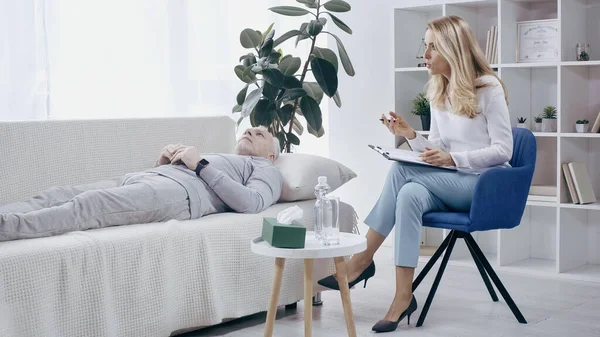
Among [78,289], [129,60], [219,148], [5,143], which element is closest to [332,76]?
[219,148]

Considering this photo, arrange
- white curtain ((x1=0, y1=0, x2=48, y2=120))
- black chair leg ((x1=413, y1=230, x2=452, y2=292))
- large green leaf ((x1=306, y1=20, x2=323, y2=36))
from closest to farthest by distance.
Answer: black chair leg ((x1=413, y1=230, x2=452, y2=292))
white curtain ((x1=0, y1=0, x2=48, y2=120))
large green leaf ((x1=306, y1=20, x2=323, y2=36))

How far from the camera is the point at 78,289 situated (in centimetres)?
248

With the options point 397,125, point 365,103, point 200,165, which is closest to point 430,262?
point 397,125

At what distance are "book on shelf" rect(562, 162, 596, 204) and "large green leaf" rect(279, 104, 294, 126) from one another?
1417 millimetres

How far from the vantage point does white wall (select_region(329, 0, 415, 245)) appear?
487cm

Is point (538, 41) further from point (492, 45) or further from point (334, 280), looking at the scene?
point (334, 280)

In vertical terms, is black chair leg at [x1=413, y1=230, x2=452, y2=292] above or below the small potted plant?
below

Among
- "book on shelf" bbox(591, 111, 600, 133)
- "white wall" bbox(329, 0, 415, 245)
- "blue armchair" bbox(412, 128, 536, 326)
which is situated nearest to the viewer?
"blue armchair" bbox(412, 128, 536, 326)

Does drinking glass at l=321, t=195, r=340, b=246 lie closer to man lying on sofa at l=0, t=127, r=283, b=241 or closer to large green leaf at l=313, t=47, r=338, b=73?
man lying on sofa at l=0, t=127, r=283, b=241

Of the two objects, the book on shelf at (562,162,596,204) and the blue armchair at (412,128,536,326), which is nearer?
the blue armchair at (412,128,536,326)

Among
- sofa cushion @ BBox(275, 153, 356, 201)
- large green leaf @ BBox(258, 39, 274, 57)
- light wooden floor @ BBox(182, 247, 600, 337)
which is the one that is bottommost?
light wooden floor @ BBox(182, 247, 600, 337)

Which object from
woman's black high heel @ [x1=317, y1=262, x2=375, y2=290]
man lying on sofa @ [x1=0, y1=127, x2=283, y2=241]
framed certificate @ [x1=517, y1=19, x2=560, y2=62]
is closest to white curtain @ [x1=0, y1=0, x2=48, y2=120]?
man lying on sofa @ [x1=0, y1=127, x2=283, y2=241]

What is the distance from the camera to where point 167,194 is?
2.97m

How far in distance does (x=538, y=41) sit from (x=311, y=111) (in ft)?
4.06
